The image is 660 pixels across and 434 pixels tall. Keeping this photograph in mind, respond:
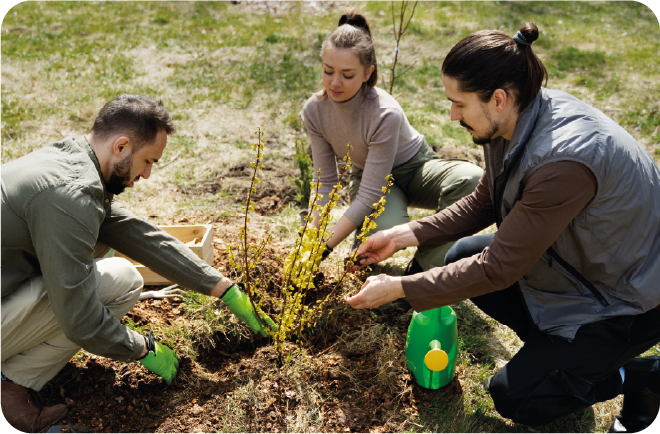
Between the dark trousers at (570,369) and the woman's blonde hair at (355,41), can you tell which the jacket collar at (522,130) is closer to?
the dark trousers at (570,369)

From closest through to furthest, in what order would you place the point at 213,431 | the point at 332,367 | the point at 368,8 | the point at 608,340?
the point at 608,340 < the point at 213,431 < the point at 332,367 < the point at 368,8

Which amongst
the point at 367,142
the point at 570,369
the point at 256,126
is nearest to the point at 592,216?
the point at 570,369

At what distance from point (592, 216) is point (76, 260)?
2.01m

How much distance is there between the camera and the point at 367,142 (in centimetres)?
297

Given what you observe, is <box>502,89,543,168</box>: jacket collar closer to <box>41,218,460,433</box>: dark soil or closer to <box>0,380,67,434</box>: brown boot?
<box>41,218,460,433</box>: dark soil

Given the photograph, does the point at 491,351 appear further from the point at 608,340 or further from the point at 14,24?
the point at 14,24

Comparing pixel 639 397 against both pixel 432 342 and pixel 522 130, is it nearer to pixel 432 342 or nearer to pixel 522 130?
pixel 432 342

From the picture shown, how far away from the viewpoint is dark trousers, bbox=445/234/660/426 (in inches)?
77.6

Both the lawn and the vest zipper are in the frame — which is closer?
the vest zipper

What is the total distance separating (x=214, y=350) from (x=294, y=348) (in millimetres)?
465

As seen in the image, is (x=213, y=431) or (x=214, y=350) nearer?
(x=213, y=431)

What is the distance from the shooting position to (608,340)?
1971 millimetres

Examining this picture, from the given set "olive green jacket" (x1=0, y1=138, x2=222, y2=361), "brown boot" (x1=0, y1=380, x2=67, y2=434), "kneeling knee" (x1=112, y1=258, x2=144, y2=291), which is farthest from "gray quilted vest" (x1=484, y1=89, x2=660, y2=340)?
"brown boot" (x1=0, y1=380, x2=67, y2=434)

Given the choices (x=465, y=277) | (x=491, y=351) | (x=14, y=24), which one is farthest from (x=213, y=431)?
(x=14, y=24)
